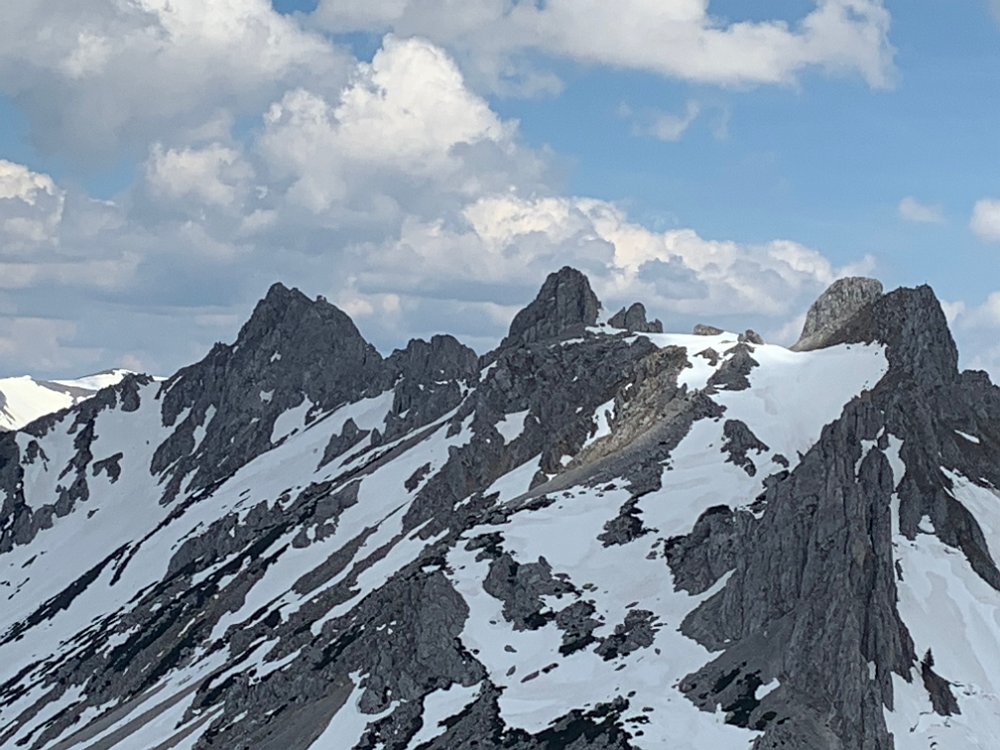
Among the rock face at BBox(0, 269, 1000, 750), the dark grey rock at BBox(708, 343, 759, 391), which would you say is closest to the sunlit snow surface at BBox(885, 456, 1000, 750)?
the rock face at BBox(0, 269, 1000, 750)

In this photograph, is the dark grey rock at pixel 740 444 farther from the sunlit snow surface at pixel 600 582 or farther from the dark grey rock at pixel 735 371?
the dark grey rock at pixel 735 371

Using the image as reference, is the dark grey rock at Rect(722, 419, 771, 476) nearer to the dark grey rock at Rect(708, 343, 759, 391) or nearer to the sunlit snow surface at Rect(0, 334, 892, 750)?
the sunlit snow surface at Rect(0, 334, 892, 750)

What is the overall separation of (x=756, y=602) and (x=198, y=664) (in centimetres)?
8892

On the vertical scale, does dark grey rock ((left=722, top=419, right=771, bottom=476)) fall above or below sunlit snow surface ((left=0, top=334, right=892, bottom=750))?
above

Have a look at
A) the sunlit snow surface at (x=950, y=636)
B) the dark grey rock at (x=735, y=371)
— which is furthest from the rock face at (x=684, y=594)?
the dark grey rock at (x=735, y=371)

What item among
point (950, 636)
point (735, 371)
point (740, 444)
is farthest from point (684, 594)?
point (735, 371)

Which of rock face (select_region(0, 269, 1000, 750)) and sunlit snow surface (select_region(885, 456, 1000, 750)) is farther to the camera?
rock face (select_region(0, 269, 1000, 750))

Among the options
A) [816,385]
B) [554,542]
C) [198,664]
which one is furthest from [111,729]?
[816,385]

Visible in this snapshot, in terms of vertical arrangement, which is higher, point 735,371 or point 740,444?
point 735,371

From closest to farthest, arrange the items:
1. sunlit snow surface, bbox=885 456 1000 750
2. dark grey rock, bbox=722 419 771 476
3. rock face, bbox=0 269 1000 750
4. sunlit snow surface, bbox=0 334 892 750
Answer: sunlit snow surface, bbox=885 456 1000 750 → rock face, bbox=0 269 1000 750 → sunlit snow surface, bbox=0 334 892 750 → dark grey rock, bbox=722 419 771 476

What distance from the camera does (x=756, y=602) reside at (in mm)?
118812

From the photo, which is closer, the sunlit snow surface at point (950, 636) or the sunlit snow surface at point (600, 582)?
the sunlit snow surface at point (950, 636)

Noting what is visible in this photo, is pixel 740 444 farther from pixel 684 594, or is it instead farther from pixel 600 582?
pixel 684 594

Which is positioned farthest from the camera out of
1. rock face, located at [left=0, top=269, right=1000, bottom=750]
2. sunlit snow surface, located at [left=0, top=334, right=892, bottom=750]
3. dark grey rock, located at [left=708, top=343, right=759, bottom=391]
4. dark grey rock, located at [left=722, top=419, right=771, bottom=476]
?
dark grey rock, located at [left=708, top=343, right=759, bottom=391]
